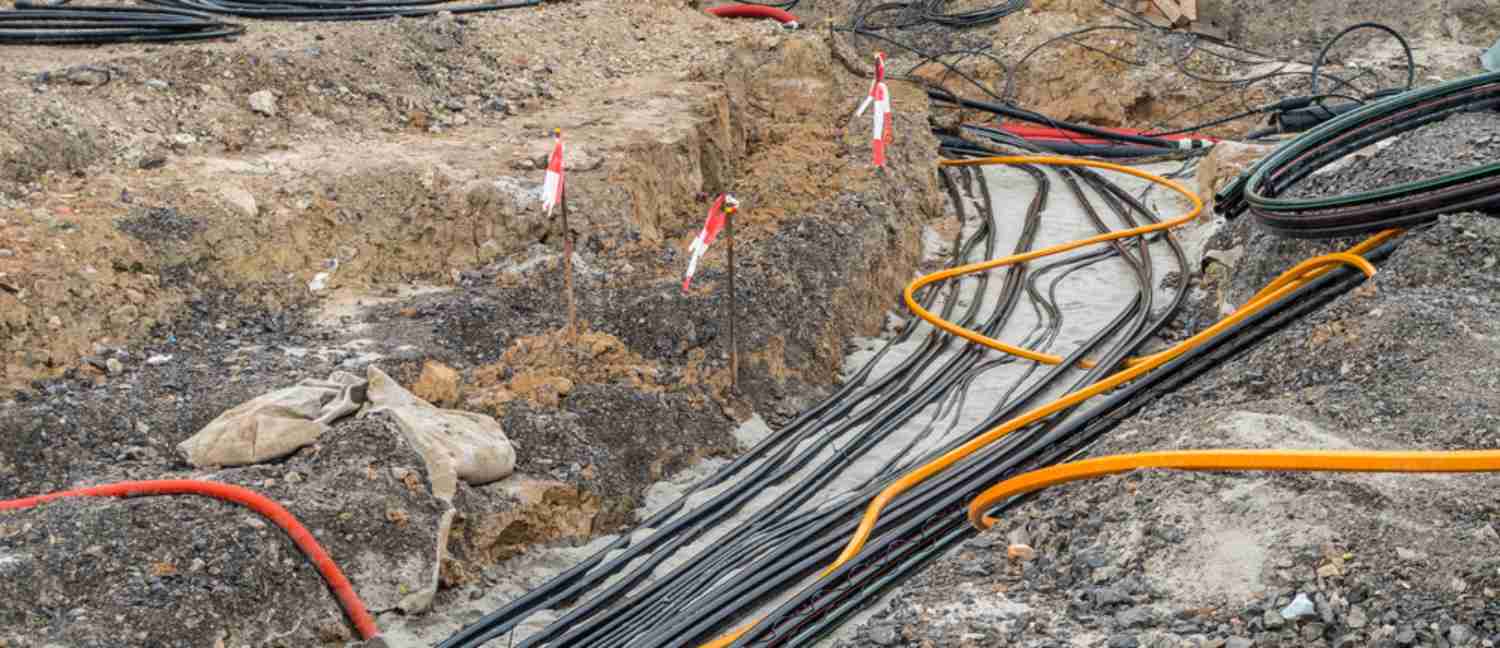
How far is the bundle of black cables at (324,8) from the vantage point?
12.3 m

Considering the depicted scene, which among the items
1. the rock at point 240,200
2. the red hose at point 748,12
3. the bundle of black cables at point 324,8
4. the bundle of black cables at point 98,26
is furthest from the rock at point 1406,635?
the red hose at point 748,12

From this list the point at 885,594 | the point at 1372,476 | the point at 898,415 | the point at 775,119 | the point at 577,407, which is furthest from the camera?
the point at 775,119

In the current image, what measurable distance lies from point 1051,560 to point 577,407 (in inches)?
123

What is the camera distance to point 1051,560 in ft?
19.2

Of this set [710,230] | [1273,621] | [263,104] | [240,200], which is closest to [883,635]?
[1273,621]

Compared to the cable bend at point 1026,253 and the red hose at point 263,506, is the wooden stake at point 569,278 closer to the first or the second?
the red hose at point 263,506

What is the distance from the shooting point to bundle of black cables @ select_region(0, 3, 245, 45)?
10531 millimetres

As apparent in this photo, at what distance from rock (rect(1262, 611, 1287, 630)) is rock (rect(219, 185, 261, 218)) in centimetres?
648

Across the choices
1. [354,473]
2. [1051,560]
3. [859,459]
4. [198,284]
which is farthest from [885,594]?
[198,284]

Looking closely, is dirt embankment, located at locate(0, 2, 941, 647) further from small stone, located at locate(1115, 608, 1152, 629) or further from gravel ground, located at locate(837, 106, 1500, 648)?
small stone, located at locate(1115, 608, 1152, 629)

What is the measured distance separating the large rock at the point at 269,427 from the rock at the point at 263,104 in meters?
3.52

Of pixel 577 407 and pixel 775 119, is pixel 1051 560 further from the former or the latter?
pixel 775 119

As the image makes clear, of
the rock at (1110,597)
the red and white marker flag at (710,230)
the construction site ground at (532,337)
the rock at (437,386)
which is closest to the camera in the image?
the rock at (1110,597)

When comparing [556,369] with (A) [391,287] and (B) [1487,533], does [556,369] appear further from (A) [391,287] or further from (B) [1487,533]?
(B) [1487,533]
